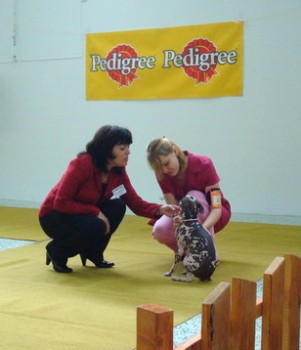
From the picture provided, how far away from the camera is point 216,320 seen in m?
1.16

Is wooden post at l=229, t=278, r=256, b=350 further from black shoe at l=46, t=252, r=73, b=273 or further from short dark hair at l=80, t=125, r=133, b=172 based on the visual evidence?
black shoe at l=46, t=252, r=73, b=273

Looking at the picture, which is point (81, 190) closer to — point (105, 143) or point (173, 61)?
point (105, 143)

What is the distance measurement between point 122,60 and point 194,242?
3271 mm

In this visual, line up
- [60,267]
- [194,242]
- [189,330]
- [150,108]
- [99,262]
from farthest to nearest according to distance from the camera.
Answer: [150,108] < [99,262] < [60,267] < [194,242] < [189,330]

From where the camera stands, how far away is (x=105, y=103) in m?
5.80

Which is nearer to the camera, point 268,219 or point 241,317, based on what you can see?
point 241,317

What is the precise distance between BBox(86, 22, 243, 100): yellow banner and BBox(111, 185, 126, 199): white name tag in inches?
93.9

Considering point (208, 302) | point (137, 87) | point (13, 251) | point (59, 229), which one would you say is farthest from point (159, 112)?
point (208, 302)

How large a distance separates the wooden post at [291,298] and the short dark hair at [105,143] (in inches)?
57.4

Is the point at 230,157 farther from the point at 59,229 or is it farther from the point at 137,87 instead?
the point at 59,229

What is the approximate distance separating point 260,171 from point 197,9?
1509 millimetres

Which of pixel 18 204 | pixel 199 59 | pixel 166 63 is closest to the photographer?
pixel 199 59

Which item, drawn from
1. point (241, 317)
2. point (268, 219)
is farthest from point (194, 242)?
point (268, 219)

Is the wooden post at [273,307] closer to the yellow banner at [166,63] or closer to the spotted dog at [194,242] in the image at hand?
the spotted dog at [194,242]
